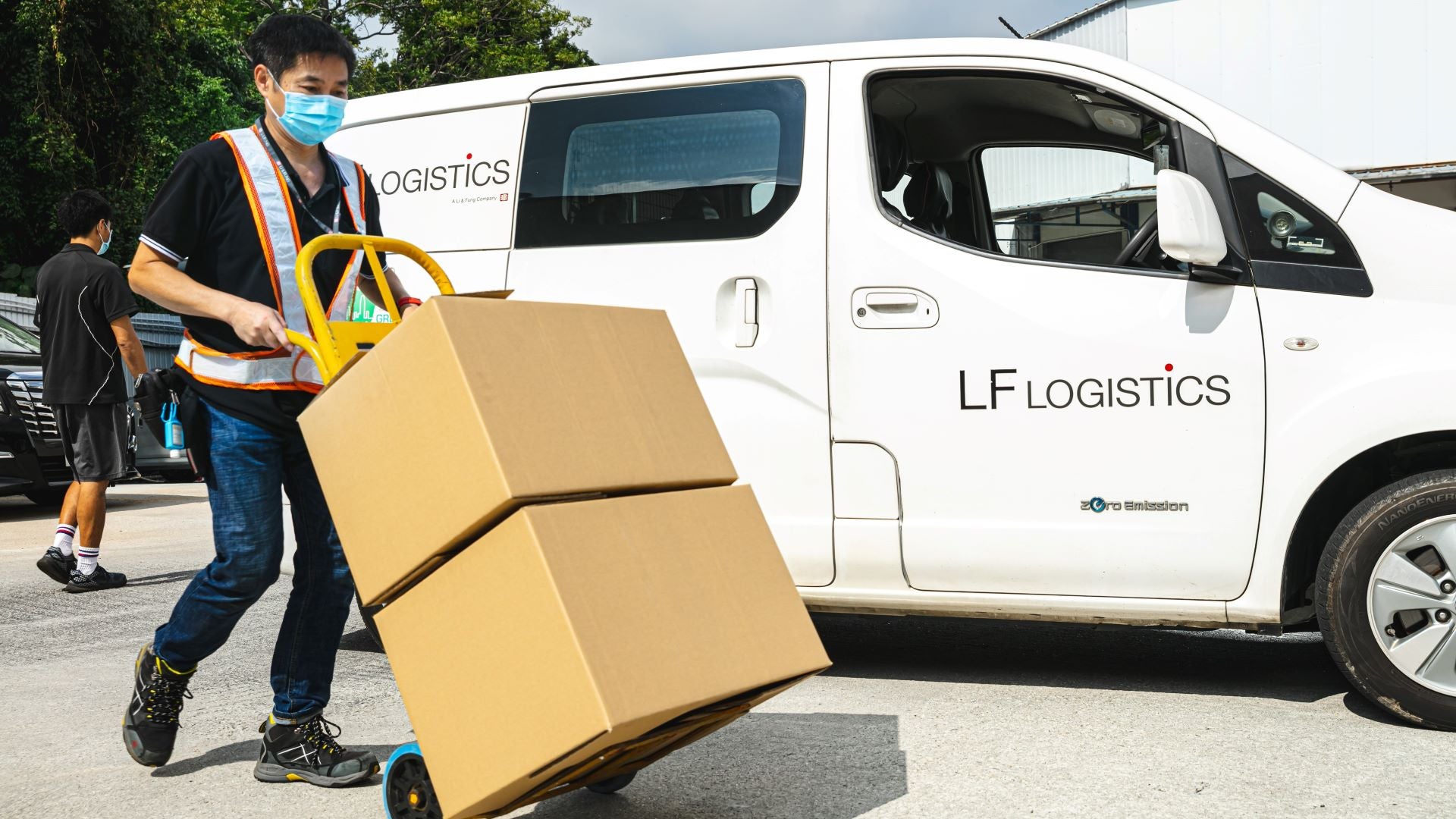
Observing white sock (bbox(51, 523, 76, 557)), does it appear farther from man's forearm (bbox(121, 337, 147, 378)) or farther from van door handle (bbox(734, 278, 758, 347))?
van door handle (bbox(734, 278, 758, 347))

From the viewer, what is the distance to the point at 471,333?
2.34 m

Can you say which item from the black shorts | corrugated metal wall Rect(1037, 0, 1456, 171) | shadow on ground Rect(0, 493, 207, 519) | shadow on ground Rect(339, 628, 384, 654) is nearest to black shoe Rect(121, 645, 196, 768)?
shadow on ground Rect(339, 628, 384, 654)

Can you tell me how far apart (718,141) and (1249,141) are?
1680 mm

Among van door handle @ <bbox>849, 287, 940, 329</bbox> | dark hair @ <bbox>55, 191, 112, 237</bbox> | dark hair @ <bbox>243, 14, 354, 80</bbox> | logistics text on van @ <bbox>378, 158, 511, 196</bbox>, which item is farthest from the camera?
dark hair @ <bbox>55, 191, 112, 237</bbox>

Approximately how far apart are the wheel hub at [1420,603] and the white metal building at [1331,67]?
18245 mm

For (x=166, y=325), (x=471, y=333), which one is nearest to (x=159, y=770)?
(x=471, y=333)

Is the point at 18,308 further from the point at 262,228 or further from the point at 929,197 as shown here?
the point at 262,228

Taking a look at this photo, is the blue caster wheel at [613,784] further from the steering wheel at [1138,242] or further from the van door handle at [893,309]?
the steering wheel at [1138,242]

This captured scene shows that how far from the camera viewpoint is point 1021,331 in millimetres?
3896

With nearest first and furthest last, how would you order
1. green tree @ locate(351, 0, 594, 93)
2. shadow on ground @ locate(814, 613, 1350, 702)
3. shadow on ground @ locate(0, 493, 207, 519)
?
shadow on ground @ locate(814, 613, 1350, 702) < shadow on ground @ locate(0, 493, 207, 519) < green tree @ locate(351, 0, 594, 93)

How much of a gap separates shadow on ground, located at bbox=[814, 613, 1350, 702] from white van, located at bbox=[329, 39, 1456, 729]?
386 mm

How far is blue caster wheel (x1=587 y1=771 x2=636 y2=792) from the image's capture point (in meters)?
3.02

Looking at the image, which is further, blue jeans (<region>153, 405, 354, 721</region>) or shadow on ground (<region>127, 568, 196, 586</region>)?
shadow on ground (<region>127, 568, 196, 586</region>)

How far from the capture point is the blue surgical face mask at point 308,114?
120 inches
